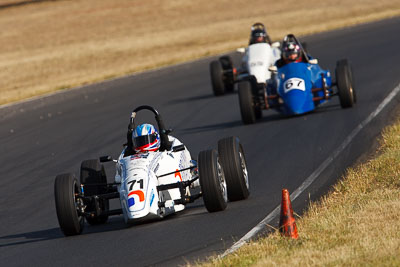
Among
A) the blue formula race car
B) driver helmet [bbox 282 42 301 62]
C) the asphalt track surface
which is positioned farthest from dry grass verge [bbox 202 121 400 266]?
driver helmet [bbox 282 42 301 62]

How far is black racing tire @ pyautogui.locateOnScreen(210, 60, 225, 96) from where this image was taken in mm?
24297

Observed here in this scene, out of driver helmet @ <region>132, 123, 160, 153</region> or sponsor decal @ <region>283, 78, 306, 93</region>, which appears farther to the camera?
sponsor decal @ <region>283, 78, 306, 93</region>

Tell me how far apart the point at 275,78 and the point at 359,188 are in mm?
8347

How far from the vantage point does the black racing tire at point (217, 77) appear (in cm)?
2430

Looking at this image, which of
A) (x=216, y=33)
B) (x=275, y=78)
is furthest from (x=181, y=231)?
(x=216, y=33)

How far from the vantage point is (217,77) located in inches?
959

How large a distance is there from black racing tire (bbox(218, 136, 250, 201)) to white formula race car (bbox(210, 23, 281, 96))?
31.8 feet

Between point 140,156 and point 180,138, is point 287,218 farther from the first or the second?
point 180,138

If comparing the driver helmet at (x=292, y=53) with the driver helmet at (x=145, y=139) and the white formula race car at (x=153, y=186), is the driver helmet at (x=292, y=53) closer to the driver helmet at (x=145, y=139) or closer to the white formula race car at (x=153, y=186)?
→ the white formula race car at (x=153, y=186)

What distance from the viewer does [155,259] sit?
896cm

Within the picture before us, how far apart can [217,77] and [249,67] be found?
1.80m

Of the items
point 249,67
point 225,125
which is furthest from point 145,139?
point 249,67

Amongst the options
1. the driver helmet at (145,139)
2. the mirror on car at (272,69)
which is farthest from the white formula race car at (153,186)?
the mirror on car at (272,69)

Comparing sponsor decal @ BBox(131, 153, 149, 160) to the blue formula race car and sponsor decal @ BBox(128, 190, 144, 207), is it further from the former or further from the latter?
the blue formula race car
